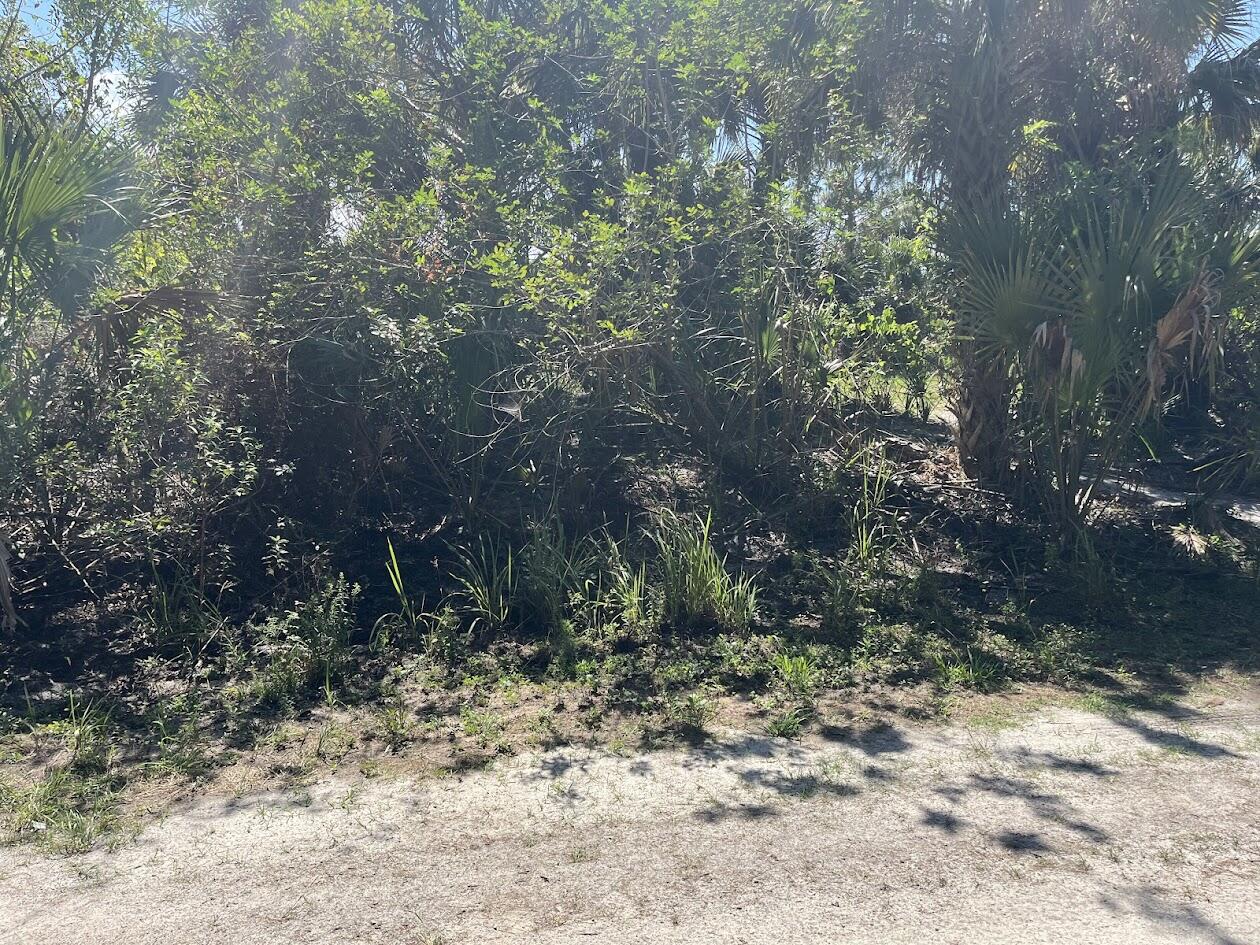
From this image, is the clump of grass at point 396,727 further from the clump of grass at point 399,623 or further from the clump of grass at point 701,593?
the clump of grass at point 701,593

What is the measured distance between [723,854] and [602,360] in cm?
444

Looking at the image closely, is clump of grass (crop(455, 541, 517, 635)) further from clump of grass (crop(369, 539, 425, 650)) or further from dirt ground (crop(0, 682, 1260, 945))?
dirt ground (crop(0, 682, 1260, 945))

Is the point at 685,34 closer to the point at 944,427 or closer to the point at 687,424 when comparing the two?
the point at 687,424

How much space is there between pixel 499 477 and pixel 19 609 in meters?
3.33

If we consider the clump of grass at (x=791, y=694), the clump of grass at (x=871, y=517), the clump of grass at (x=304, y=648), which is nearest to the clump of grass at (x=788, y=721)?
the clump of grass at (x=791, y=694)


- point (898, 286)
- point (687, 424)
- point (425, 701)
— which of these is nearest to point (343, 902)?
point (425, 701)

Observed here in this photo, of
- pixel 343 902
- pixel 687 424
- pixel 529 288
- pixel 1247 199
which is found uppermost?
pixel 1247 199

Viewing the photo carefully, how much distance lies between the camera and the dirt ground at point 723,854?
329 centimetres

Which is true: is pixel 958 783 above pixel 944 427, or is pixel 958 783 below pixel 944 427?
below

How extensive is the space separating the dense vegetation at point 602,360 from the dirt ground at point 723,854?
2.35 feet

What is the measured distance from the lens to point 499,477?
7988mm

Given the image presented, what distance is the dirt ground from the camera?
329 cm

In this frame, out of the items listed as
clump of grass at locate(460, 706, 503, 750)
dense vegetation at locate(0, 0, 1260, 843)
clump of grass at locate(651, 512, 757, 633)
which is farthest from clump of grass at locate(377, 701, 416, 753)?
clump of grass at locate(651, 512, 757, 633)

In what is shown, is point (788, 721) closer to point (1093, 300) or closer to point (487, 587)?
point (487, 587)
